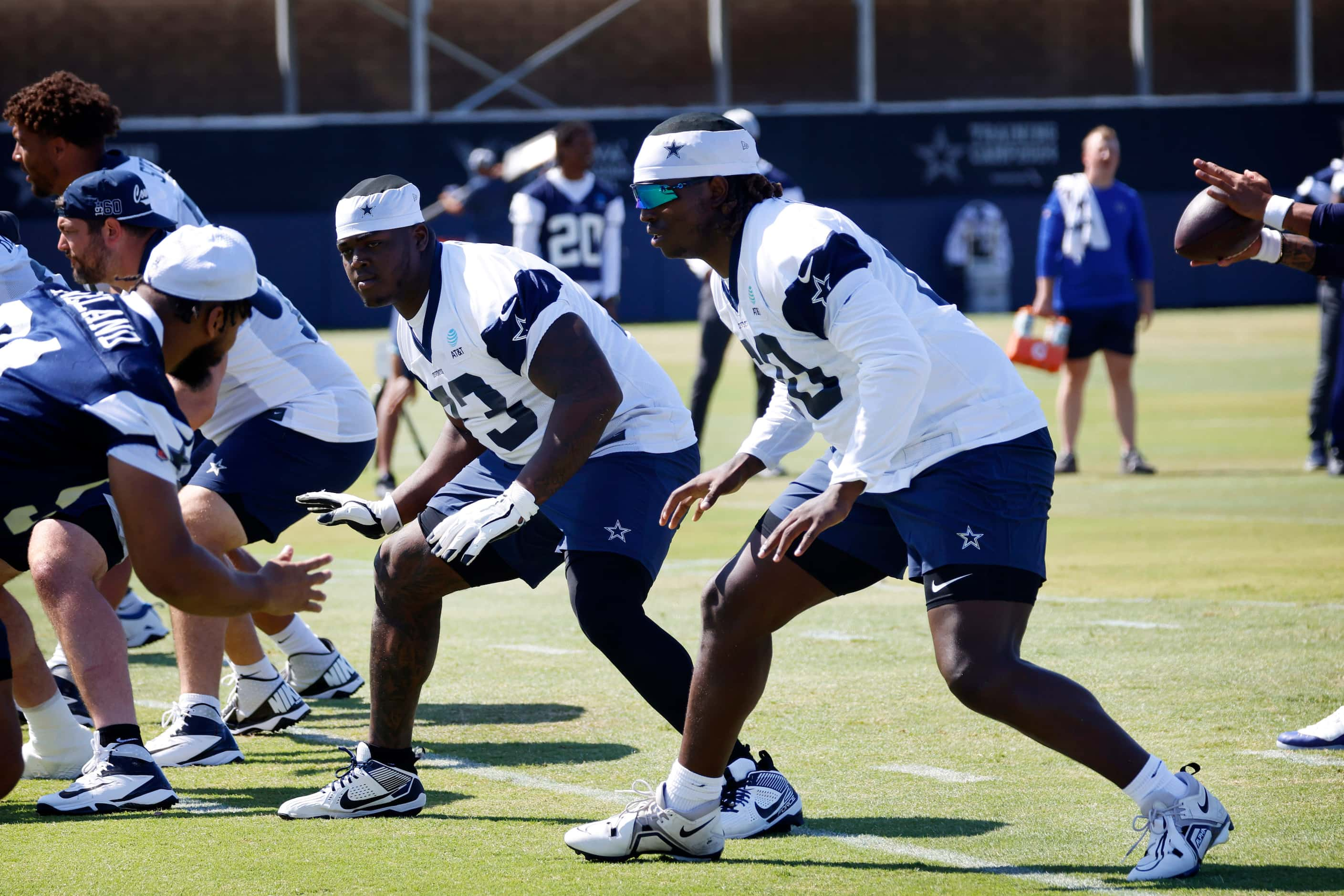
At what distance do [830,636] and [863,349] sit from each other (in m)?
3.71

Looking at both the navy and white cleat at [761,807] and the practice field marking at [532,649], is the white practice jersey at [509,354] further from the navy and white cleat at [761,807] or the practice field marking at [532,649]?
the practice field marking at [532,649]

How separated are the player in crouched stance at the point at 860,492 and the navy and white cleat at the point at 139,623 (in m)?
4.05

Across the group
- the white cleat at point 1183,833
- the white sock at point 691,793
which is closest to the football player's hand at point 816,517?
the white sock at point 691,793

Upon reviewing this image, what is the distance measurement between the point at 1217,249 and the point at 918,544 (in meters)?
1.60

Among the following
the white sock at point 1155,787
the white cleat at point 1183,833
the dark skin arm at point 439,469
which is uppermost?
the dark skin arm at point 439,469

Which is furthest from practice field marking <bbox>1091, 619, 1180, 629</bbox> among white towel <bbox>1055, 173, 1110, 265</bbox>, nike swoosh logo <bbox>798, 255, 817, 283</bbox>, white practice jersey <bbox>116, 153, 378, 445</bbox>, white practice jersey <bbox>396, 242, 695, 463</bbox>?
white towel <bbox>1055, 173, 1110, 265</bbox>

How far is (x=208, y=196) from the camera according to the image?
2986 centimetres

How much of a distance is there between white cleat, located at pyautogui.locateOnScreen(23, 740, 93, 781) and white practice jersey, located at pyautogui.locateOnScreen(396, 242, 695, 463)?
1614mm

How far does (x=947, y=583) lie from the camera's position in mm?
4293

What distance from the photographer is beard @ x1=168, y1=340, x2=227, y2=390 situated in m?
4.47

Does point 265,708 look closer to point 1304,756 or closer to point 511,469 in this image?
point 511,469

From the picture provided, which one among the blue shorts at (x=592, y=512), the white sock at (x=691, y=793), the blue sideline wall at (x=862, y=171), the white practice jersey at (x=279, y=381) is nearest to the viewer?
the white sock at (x=691, y=793)

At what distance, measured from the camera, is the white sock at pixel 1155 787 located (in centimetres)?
421

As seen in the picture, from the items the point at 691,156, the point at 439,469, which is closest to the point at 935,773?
the point at 439,469
